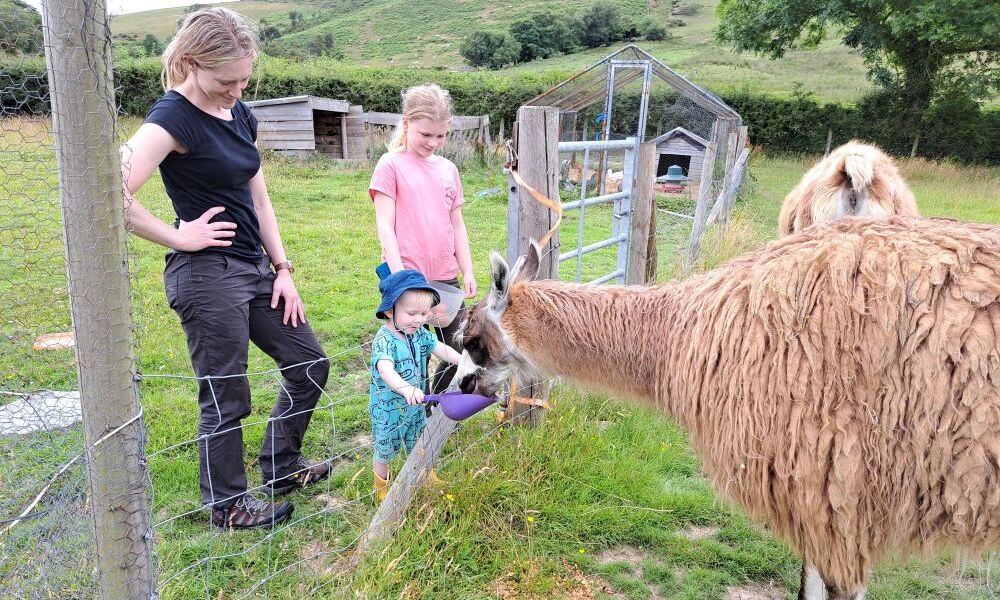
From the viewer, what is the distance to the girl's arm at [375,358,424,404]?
109 inches

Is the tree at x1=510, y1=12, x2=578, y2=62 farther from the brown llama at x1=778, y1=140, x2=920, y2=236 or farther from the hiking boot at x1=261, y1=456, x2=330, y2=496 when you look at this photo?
the hiking boot at x1=261, y1=456, x2=330, y2=496

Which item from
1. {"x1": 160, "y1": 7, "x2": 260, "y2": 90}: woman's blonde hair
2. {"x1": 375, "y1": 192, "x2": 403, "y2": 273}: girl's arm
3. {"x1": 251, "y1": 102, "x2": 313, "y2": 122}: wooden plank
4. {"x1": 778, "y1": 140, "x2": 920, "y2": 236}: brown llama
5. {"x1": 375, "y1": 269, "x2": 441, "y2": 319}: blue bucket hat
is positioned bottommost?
{"x1": 375, "y1": 269, "x2": 441, "y2": 319}: blue bucket hat

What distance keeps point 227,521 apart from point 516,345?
5.70ft

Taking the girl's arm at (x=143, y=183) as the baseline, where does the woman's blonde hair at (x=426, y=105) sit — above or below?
above

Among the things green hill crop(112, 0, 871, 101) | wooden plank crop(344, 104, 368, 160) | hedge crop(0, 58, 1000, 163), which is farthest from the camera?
green hill crop(112, 0, 871, 101)

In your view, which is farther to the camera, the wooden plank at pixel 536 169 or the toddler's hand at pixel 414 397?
the wooden plank at pixel 536 169

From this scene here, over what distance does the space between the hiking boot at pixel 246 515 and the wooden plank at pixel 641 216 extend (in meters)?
3.59

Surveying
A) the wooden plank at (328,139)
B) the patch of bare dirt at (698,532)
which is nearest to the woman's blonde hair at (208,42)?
the patch of bare dirt at (698,532)

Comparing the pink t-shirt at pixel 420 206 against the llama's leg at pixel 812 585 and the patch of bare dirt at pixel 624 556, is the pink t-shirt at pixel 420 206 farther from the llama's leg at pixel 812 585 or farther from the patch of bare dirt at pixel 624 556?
the llama's leg at pixel 812 585

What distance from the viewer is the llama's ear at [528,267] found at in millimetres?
3162

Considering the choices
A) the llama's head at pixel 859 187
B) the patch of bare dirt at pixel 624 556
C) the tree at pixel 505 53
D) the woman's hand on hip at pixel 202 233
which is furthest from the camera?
the tree at pixel 505 53

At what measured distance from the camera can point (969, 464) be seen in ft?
6.99

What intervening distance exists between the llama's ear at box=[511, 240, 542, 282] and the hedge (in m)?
19.6

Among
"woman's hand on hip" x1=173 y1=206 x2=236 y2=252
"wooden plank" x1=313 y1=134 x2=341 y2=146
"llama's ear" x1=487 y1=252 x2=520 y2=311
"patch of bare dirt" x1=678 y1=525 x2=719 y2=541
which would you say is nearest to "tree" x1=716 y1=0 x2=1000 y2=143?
"wooden plank" x1=313 y1=134 x2=341 y2=146
